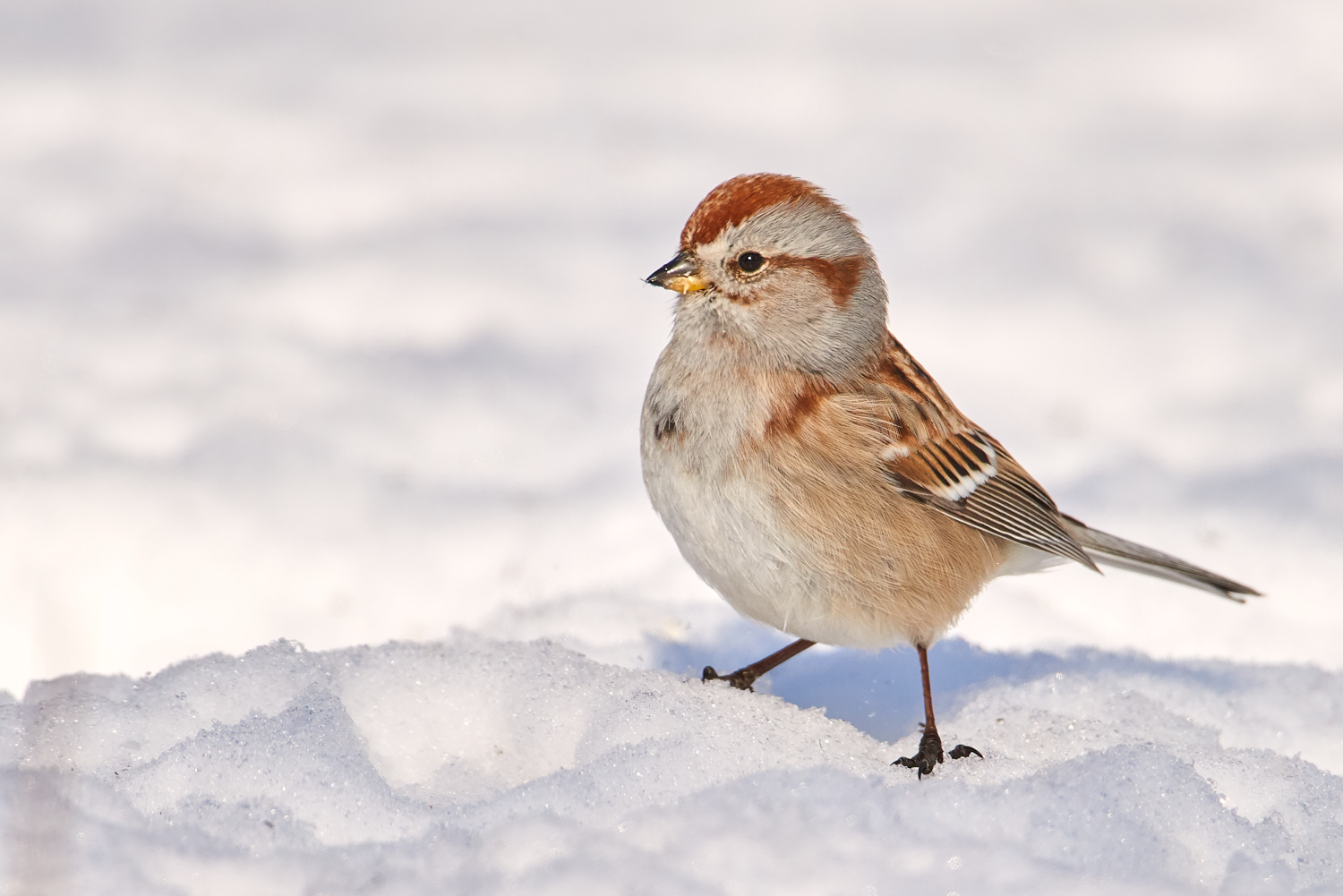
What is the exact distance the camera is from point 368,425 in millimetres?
5750

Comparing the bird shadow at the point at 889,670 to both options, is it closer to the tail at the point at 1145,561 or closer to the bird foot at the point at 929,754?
the tail at the point at 1145,561

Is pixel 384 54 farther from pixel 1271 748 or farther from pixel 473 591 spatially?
pixel 1271 748

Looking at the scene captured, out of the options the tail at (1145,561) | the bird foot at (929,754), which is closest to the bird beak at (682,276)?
the bird foot at (929,754)

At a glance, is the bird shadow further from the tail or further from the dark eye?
the dark eye

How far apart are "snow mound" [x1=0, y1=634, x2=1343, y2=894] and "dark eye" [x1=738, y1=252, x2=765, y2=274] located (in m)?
1.26

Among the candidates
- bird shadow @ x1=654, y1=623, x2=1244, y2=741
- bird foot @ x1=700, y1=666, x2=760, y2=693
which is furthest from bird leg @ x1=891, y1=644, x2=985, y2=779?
bird foot @ x1=700, y1=666, x2=760, y2=693

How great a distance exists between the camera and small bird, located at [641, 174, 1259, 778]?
358 centimetres

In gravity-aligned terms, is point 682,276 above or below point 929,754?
above

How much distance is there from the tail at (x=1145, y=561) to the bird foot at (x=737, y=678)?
1254 millimetres

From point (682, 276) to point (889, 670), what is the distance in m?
1.69

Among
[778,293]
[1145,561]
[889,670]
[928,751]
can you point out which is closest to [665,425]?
[778,293]

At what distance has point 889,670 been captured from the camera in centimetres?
461

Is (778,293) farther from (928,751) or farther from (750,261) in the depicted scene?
(928,751)

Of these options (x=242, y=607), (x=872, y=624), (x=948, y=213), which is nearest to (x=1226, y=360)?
(x=948, y=213)
